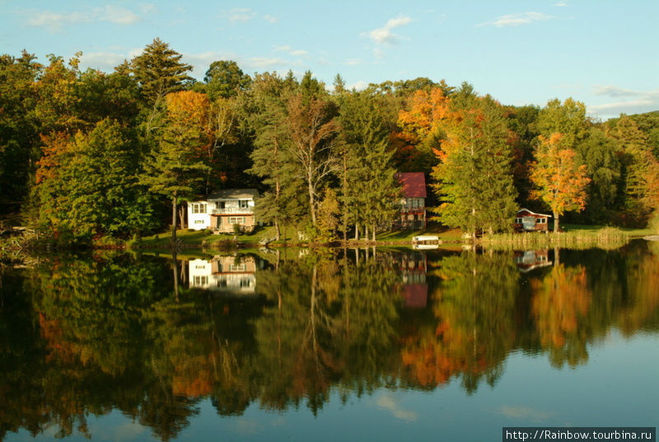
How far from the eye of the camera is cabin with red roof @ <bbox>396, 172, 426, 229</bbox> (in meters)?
65.9

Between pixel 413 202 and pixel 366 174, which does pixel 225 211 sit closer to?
pixel 366 174

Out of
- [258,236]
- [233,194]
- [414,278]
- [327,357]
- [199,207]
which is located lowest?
[327,357]

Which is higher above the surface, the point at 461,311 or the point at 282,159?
the point at 282,159

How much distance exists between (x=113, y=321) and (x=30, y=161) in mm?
43631

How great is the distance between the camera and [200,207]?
64562mm

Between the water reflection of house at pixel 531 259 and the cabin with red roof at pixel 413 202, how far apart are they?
68.6 feet

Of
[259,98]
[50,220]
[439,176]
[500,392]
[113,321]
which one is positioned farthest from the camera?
[259,98]

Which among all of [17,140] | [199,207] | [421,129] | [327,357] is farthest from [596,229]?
[17,140]

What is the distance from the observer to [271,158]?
5716 cm

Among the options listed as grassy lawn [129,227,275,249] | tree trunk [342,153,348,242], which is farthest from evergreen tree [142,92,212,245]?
tree trunk [342,153,348,242]

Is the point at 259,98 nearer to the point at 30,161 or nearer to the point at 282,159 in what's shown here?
the point at 282,159

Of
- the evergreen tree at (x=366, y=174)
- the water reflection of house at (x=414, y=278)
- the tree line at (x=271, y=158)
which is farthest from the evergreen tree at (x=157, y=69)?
the water reflection of house at (x=414, y=278)

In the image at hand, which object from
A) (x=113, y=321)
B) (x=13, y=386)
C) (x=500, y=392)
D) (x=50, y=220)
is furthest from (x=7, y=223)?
(x=500, y=392)

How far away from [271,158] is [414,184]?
1855 centimetres
